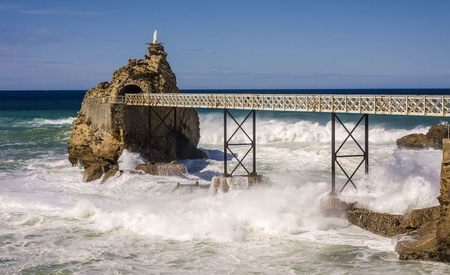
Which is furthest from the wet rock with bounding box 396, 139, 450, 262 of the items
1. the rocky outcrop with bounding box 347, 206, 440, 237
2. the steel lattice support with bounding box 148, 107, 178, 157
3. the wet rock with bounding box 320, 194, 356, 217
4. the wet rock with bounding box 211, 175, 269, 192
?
the steel lattice support with bounding box 148, 107, 178, 157

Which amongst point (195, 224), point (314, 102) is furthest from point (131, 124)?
point (195, 224)

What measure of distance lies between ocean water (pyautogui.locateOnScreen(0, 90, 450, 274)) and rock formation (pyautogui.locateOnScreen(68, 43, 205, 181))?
3.92ft

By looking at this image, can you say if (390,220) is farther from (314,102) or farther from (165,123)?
(165,123)

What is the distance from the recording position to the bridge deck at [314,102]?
21047 mm

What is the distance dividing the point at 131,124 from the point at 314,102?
14134 millimetres

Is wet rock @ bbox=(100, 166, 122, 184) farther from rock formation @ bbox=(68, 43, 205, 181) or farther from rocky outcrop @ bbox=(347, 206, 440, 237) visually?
rocky outcrop @ bbox=(347, 206, 440, 237)

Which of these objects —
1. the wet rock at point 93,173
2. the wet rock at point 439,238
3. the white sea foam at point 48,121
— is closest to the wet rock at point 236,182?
the wet rock at point 93,173

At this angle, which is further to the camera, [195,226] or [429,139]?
[429,139]

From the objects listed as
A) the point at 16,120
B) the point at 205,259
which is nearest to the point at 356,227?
the point at 205,259

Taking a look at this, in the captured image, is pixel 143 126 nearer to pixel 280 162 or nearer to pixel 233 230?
pixel 280 162

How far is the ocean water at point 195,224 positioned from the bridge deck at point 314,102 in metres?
3.01

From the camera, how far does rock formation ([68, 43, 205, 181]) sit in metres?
35.8

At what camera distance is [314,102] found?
2522 cm

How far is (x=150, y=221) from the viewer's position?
22625 mm
